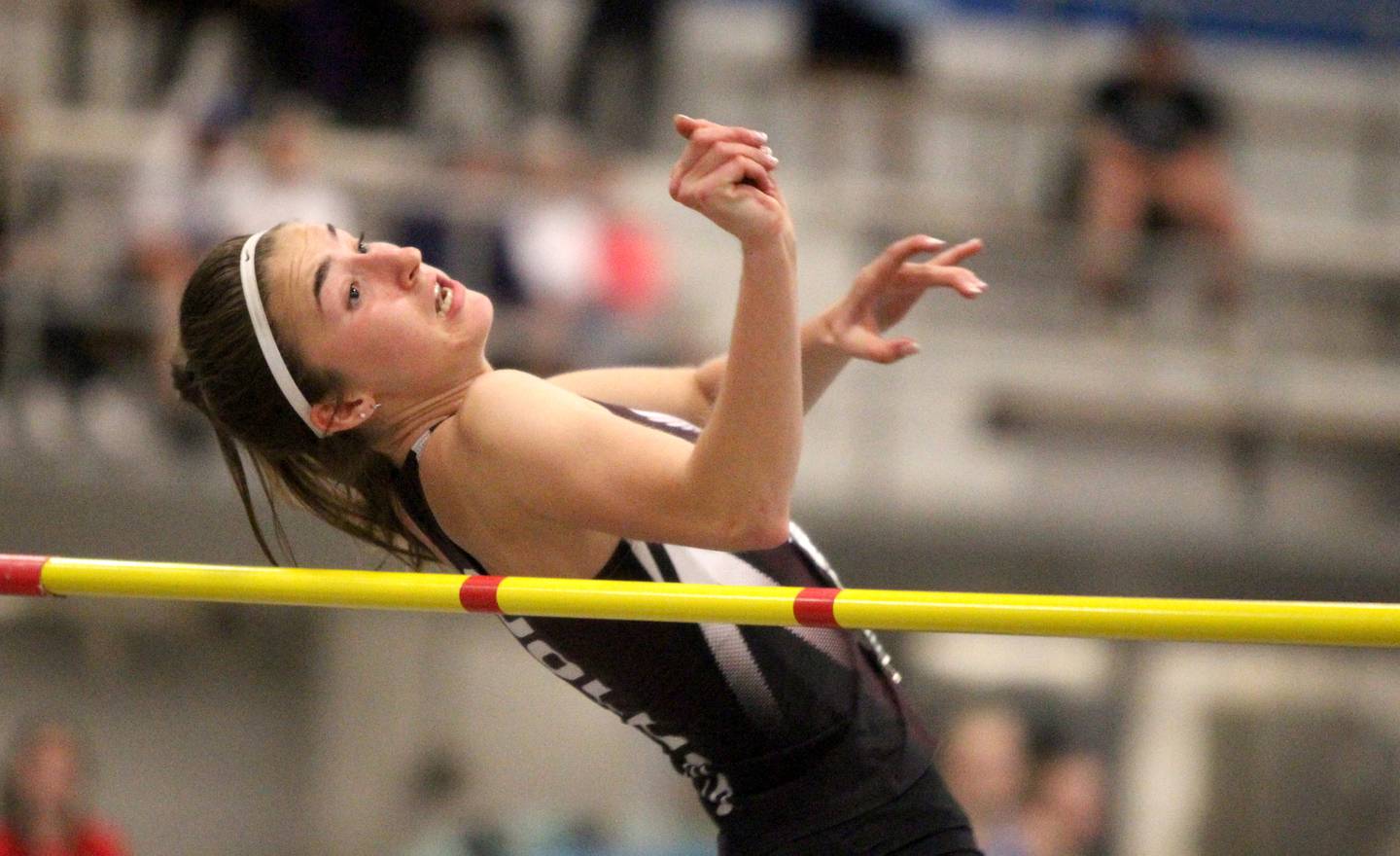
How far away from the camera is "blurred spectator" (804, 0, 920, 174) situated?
26.5 feet

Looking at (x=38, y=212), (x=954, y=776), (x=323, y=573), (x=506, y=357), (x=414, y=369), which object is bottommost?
(x=954, y=776)

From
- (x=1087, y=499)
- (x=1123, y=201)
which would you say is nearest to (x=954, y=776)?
(x=1087, y=499)

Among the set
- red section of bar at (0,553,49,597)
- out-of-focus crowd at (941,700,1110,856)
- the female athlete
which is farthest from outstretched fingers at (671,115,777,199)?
out-of-focus crowd at (941,700,1110,856)

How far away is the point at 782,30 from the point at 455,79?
1864 mm

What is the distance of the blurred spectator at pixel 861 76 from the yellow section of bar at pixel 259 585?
5826 millimetres

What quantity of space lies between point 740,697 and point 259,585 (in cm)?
69

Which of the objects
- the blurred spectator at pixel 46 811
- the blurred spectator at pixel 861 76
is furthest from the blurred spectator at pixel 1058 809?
the blurred spectator at pixel 861 76

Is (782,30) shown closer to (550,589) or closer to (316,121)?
(316,121)

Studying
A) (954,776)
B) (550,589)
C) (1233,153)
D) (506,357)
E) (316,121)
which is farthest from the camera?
(1233,153)

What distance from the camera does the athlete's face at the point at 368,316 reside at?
8.45ft

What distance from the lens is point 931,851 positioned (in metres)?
2.67

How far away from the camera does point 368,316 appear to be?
2.58 m

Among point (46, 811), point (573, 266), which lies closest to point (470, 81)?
point (573, 266)

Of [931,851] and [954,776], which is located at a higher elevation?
[931,851]
